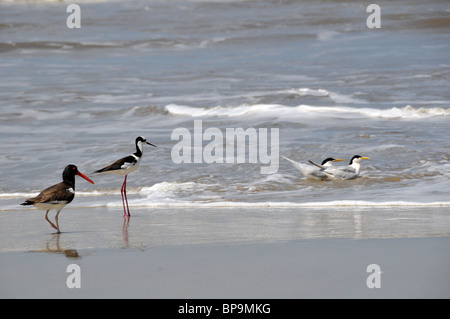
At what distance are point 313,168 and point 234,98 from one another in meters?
7.66

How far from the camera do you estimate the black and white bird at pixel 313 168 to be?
1015 centimetres

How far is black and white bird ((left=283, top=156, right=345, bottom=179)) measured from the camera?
10149 millimetres

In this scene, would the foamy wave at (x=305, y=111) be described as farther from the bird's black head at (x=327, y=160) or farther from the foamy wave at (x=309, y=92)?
the bird's black head at (x=327, y=160)

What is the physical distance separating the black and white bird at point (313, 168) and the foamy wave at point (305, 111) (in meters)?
4.44

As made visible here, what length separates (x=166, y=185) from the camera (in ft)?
32.5

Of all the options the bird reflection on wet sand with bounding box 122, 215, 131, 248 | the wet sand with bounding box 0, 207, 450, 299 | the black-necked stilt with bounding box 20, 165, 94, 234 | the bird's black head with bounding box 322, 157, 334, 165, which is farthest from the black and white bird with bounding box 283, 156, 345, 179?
the black-necked stilt with bounding box 20, 165, 94, 234

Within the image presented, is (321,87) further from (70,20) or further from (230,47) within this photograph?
(70,20)

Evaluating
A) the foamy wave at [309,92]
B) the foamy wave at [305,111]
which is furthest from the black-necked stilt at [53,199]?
the foamy wave at [309,92]

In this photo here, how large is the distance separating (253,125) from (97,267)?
9.48 meters

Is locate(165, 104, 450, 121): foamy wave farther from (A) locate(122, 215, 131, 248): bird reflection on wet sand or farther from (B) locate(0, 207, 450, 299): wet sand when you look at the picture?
(A) locate(122, 215, 131, 248): bird reflection on wet sand

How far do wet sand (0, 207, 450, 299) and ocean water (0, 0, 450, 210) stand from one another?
1058 mm

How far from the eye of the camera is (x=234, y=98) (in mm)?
17734

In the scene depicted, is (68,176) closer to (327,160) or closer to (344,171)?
(344,171)

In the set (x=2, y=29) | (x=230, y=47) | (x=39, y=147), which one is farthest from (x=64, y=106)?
(x=2, y=29)
